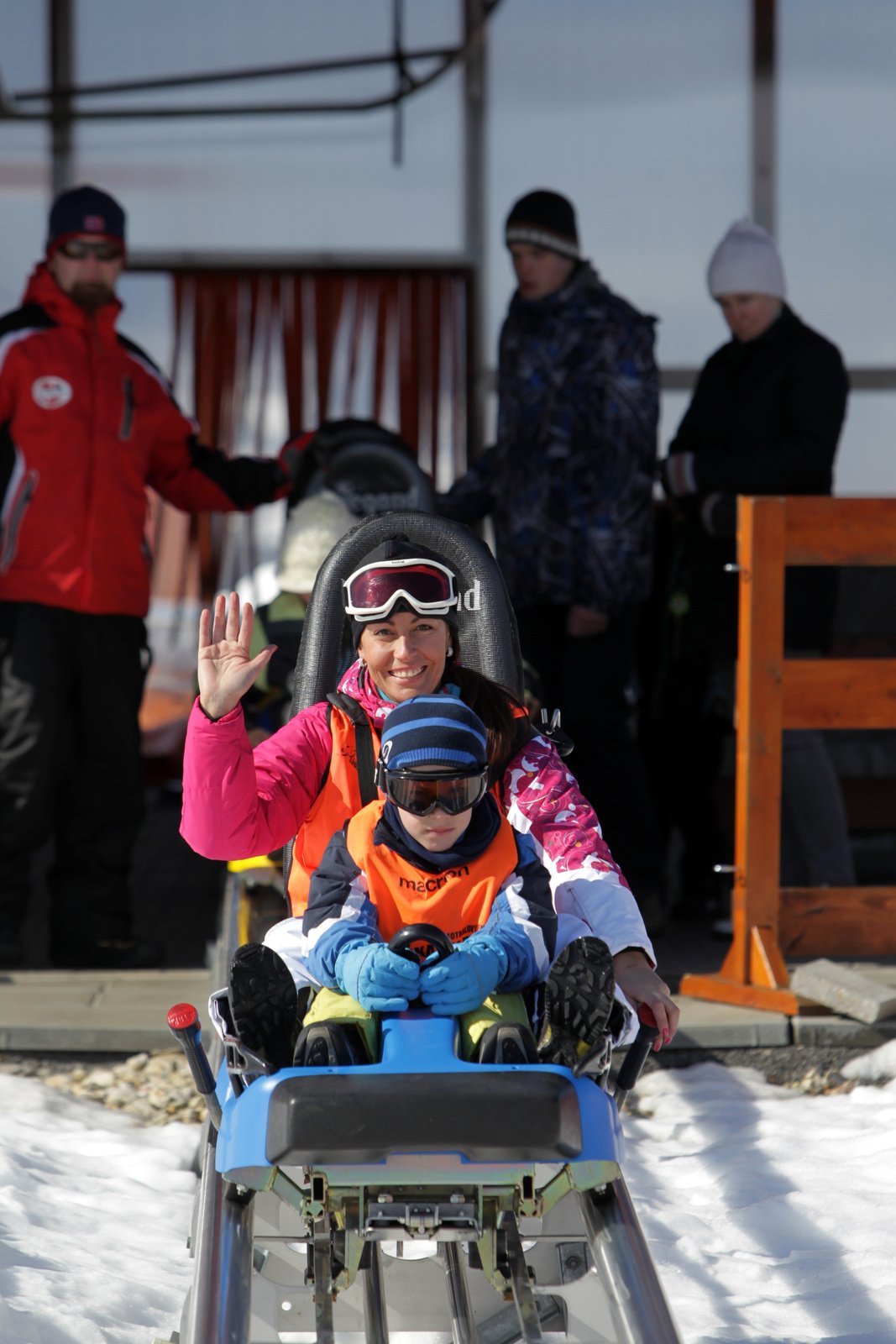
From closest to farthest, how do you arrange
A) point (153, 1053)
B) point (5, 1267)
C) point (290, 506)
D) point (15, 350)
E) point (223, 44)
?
point (5, 1267) < point (153, 1053) < point (15, 350) < point (290, 506) < point (223, 44)

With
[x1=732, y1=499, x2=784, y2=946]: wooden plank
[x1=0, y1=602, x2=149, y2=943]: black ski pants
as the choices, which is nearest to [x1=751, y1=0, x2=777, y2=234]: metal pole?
[x1=732, y1=499, x2=784, y2=946]: wooden plank

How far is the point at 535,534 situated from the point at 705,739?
1056mm

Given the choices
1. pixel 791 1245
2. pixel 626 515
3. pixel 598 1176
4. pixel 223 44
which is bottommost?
pixel 791 1245

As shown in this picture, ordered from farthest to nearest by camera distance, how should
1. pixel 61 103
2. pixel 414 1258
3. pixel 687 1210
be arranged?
pixel 61 103 < pixel 687 1210 < pixel 414 1258

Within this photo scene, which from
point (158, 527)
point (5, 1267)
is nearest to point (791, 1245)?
point (5, 1267)

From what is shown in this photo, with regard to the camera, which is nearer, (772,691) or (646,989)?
(646,989)

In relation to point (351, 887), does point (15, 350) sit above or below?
above

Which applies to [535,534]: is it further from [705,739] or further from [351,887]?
[351,887]

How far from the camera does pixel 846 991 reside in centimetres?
399

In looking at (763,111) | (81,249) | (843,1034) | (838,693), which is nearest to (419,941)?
(843,1034)

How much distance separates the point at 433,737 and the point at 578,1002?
43cm

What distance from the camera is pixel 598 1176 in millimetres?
2186

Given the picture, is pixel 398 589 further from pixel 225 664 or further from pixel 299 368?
pixel 299 368

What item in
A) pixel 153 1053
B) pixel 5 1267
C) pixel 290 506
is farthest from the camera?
pixel 290 506
